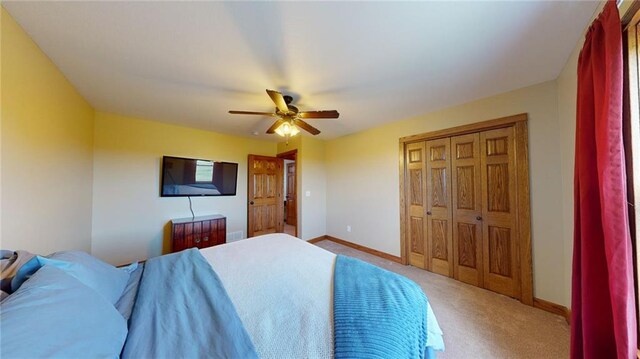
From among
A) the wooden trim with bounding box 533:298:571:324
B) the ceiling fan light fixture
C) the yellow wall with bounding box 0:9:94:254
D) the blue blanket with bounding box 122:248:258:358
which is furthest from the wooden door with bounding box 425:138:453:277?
the yellow wall with bounding box 0:9:94:254

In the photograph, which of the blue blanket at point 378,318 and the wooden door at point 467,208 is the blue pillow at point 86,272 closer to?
the blue blanket at point 378,318

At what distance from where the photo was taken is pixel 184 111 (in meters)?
2.81

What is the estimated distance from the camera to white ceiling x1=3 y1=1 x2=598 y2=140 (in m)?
1.23

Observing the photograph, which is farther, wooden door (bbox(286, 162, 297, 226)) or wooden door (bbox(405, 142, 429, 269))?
wooden door (bbox(286, 162, 297, 226))

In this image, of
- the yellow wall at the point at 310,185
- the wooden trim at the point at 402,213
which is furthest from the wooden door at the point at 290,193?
the wooden trim at the point at 402,213

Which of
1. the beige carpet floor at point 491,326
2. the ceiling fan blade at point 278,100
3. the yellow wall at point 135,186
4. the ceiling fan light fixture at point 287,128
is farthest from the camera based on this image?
the yellow wall at point 135,186

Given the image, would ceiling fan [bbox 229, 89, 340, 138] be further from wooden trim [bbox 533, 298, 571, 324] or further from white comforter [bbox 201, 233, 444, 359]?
wooden trim [bbox 533, 298, 571, 324]

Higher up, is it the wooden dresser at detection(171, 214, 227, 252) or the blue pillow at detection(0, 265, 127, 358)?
the blue pillow at detection(0, 265, 127, 358)

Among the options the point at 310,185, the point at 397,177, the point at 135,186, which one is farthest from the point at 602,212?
the point at 135,186

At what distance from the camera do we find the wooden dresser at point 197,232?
309 centimetres

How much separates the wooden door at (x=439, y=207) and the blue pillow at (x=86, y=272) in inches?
127

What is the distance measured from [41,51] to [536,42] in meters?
3.76

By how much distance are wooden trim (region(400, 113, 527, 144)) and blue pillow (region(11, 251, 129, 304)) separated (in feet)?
11.2

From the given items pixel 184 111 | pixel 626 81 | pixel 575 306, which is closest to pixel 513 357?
pixel 575 306
